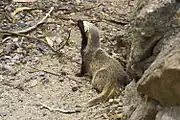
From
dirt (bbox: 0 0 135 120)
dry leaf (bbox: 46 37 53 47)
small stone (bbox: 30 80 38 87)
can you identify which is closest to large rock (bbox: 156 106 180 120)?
dirt (bbox: 0 0 135 120)

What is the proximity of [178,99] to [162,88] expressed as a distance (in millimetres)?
101

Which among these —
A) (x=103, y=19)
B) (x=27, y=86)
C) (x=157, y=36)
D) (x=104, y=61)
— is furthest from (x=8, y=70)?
(x=157, y=36)

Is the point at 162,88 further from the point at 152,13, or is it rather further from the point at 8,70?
the point at 8,70

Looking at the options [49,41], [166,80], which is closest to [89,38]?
[49,41]

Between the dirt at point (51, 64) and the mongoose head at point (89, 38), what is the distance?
0.15 m

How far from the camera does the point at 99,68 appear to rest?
362cm

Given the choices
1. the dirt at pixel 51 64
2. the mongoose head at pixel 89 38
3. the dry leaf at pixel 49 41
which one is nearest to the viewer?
the dirt at pixel 51 64

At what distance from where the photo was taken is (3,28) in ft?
14.6

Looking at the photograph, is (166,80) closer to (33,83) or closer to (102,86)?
(102,86)

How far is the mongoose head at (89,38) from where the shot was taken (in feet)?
12.8

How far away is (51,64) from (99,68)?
1.70 ft

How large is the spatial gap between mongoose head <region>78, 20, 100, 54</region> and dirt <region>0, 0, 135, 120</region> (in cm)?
15

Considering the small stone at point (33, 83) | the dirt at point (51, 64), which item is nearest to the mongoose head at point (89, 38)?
the dirt at point (51, 64)

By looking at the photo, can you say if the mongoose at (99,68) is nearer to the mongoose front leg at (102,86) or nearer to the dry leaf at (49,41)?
the mongoose front leg at (102,86)
